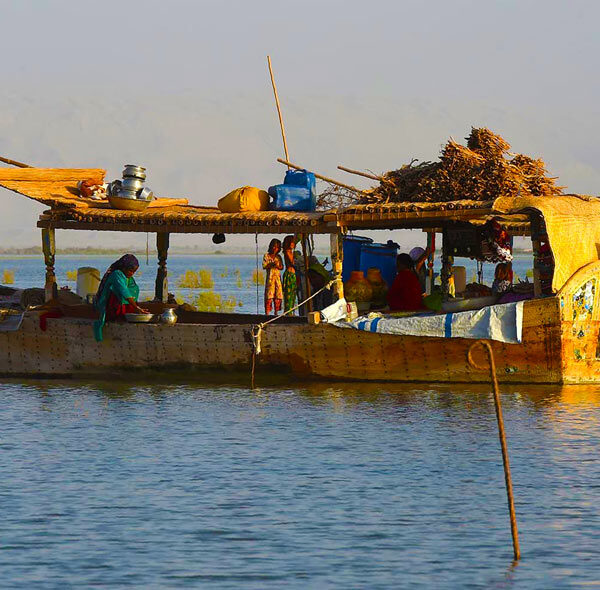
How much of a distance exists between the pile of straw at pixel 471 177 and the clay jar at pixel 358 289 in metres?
0.93

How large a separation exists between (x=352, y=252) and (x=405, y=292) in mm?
1665

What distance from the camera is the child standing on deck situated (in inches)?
632

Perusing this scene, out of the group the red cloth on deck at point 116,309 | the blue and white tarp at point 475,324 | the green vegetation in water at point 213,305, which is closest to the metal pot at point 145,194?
the red cloth on deck at point 116,309

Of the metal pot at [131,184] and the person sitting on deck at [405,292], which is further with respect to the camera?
the metal pot at [131,184]

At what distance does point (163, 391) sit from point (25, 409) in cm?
173

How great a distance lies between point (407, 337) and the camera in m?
14.1

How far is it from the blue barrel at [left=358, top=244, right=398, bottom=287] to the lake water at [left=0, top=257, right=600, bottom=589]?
1.91 metres

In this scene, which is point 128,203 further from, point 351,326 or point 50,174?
point 351,326

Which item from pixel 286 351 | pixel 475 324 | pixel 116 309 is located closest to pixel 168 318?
pixel 116 309

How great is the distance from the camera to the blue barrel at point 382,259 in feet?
53.0

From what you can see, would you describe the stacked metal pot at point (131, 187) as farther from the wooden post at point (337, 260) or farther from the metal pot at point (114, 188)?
the wooden post at point (337, 260)

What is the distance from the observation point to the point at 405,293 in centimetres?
1505

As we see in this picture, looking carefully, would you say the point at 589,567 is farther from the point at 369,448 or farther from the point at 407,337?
the point at 407,337

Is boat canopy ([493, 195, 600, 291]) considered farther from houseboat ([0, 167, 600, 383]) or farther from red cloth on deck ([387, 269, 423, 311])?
red cloth on deck ([387, 269, 423, 311])
